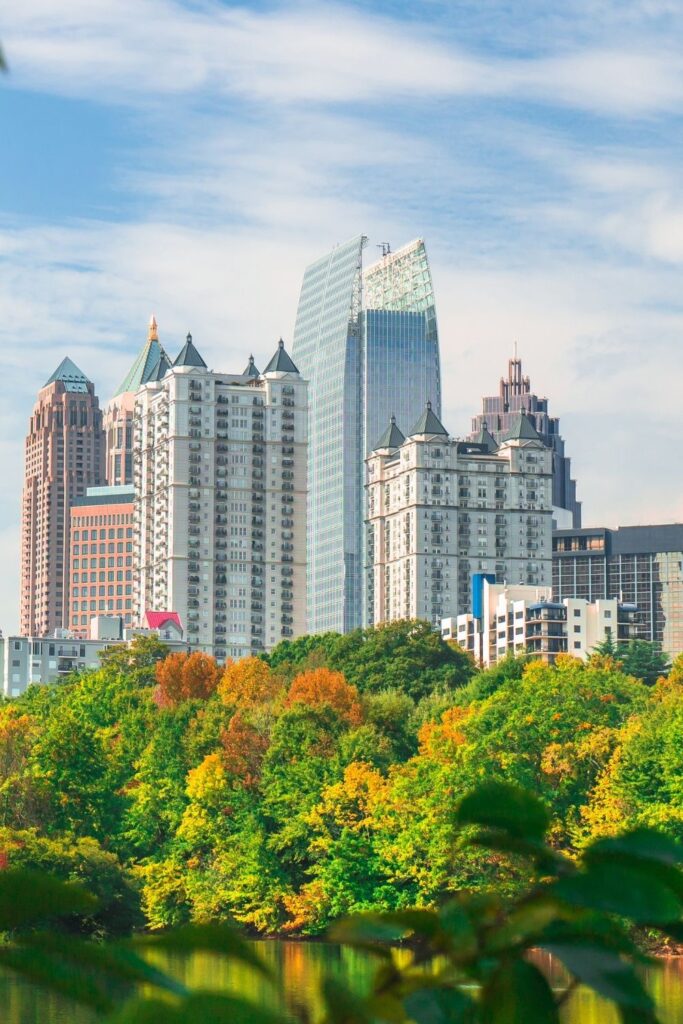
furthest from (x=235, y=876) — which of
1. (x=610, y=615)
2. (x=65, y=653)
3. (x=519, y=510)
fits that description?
(x=519, y=510)

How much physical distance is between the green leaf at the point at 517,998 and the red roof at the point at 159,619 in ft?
540

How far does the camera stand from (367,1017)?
193cm

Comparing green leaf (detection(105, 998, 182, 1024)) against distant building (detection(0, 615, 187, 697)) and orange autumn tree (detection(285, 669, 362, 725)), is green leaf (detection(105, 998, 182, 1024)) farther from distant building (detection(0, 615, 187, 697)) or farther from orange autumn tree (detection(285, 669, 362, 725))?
distant building (detection(0, 615, 187, 697))

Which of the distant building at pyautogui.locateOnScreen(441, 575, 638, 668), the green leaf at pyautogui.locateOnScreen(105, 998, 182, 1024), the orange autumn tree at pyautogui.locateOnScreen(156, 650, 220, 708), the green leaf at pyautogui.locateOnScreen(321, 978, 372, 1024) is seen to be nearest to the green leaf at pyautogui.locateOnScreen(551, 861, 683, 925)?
the green leaf at pyautogui.locateOnScreen(321, 978, 372, 1024)

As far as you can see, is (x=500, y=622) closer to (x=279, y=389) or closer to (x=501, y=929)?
(x=279, y=389)

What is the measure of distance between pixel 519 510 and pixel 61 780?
12037 centimetres

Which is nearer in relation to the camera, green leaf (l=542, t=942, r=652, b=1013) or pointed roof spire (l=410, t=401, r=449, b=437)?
green leaf (l=542, t=942, r=652, b=1013)

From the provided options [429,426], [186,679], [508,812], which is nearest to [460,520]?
[429,426]

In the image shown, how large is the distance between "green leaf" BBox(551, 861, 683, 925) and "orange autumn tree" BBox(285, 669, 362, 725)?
228 ft

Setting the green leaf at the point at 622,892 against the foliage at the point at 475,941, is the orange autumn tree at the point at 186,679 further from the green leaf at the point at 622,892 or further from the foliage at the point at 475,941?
the green leaf at the point at 622,892

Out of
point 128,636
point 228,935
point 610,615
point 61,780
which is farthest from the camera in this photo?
point 128,636

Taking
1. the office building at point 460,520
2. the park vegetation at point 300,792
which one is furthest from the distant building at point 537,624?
the park vegetation at point 300,792

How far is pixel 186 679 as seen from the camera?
92.0m

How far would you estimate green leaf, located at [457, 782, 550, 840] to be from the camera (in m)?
2.09
